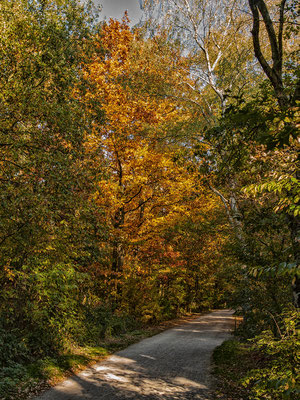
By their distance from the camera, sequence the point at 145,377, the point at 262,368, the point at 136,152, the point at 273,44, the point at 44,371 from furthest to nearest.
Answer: the point at 136,152 < the point at 145,377 < the point at 44,371 < the point at 262,368 < the point at 273,44

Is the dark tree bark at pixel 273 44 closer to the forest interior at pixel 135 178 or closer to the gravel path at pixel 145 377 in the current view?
the forest interior at pixel 135 178

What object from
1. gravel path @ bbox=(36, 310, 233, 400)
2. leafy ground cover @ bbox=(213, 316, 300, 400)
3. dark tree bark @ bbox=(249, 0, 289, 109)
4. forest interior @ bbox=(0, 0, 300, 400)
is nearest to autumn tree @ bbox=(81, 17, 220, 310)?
forest interior @ bbox=(0, 0, 300, 400)

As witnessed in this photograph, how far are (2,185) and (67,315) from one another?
15.3 feet

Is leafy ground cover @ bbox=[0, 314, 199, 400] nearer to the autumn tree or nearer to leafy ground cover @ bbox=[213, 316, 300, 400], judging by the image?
leafy ground cover @ bbox=[213, 316, 300, 400]

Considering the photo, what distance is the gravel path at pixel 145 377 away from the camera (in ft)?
19.5

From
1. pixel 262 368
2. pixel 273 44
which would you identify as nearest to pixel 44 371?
pixel 262 368

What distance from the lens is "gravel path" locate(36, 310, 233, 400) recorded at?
19.5ft

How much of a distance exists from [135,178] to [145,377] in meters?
7.34

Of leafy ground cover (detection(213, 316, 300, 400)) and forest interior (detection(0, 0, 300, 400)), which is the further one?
forest interior (detection(0, 0, 300, 400))

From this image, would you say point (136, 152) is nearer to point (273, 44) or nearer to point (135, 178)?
point (135, 178)

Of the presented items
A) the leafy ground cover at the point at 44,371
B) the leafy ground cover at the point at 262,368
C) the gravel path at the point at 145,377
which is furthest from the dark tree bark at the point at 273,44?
the leafy ground cover at the point at 44,371

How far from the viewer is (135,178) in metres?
12.2

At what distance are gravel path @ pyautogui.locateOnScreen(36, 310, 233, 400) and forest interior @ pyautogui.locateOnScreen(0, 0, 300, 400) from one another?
1.70ft

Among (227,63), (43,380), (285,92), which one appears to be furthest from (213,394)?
(227,63)
